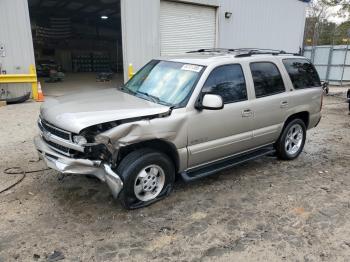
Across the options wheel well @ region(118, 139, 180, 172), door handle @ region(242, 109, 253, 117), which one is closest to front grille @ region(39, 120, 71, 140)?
wheel well @ region(118, 139, 180, 172)

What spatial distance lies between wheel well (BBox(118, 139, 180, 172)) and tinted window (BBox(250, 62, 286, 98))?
5.55 feet

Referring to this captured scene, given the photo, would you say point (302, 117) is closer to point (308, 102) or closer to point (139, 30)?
point (308, 102)

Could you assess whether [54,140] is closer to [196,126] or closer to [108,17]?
[196,126]

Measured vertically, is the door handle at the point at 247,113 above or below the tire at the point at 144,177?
above

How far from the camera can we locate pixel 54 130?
376 centimetres

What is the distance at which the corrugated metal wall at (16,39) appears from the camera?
996cm

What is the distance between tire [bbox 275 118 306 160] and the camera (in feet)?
17.9

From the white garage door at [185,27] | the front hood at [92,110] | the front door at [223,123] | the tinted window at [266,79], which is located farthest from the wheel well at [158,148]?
the white garage door at [185,27]

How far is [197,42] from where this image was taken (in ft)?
46.1

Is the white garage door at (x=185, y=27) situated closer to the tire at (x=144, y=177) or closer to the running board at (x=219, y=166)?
the running board at (x=219, y=166)

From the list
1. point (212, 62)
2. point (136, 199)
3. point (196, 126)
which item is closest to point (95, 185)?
point (136, 199)

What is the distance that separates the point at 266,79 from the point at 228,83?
87cm

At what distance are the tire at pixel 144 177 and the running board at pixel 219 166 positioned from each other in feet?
0.77

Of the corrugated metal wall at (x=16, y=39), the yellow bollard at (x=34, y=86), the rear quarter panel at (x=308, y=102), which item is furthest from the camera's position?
the yellow bollard at (x=34, y=86)
